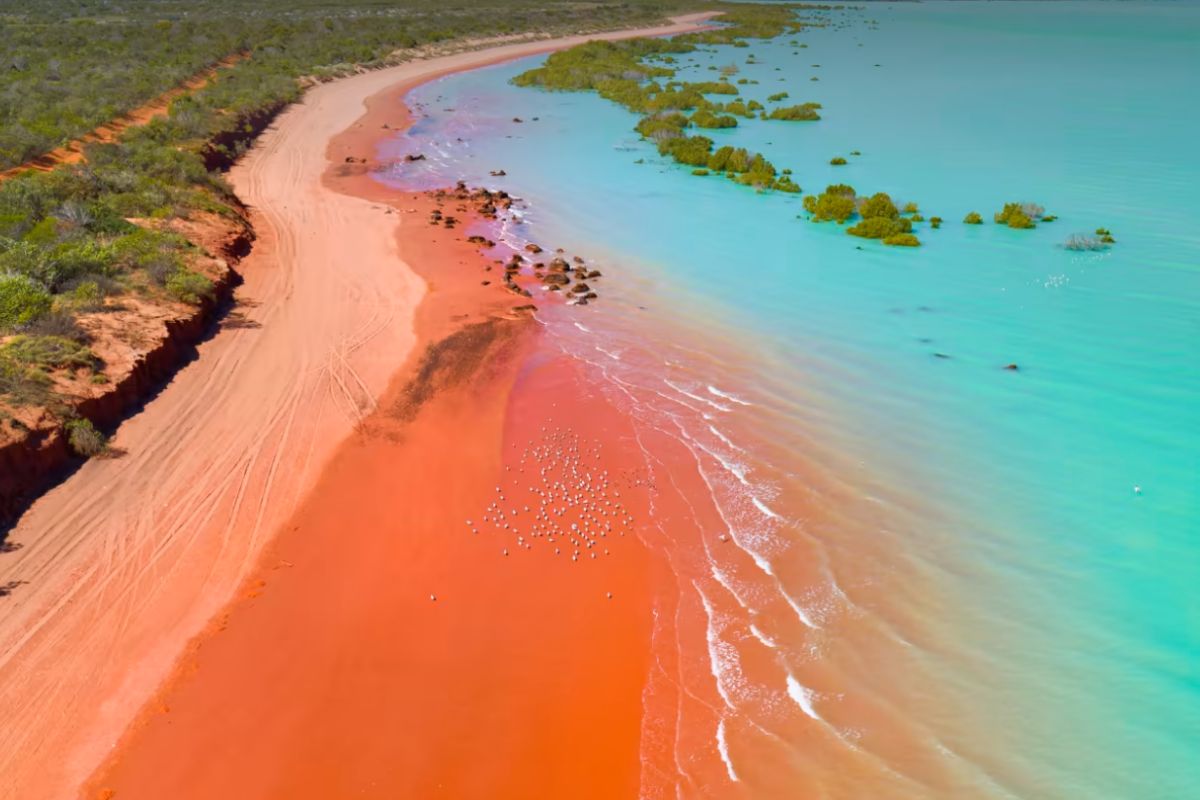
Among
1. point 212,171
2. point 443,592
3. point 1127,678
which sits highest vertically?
point 212,171

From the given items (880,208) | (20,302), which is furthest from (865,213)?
(20,302)

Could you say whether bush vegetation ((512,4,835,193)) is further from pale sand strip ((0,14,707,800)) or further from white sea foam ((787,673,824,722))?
white sea foam ((787,673,824,722))

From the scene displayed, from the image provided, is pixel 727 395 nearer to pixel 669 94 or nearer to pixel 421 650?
pixel 421 650

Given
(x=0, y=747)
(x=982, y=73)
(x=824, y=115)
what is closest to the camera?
(x=0, y=747)

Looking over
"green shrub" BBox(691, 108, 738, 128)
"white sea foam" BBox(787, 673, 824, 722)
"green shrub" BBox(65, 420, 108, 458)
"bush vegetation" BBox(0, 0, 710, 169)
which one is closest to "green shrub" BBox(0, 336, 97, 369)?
"green shrub" BBox(65, 420, 108, 458)

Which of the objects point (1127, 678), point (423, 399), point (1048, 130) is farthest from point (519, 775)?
point (1048, 130)

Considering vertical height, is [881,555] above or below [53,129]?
below

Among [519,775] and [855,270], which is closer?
[519,775]

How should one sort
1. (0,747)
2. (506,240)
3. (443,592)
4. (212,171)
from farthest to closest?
(212,171) < (506,240) < (443,592) < (0,747)

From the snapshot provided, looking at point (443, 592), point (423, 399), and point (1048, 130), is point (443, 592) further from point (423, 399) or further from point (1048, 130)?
point (1048, 130)
